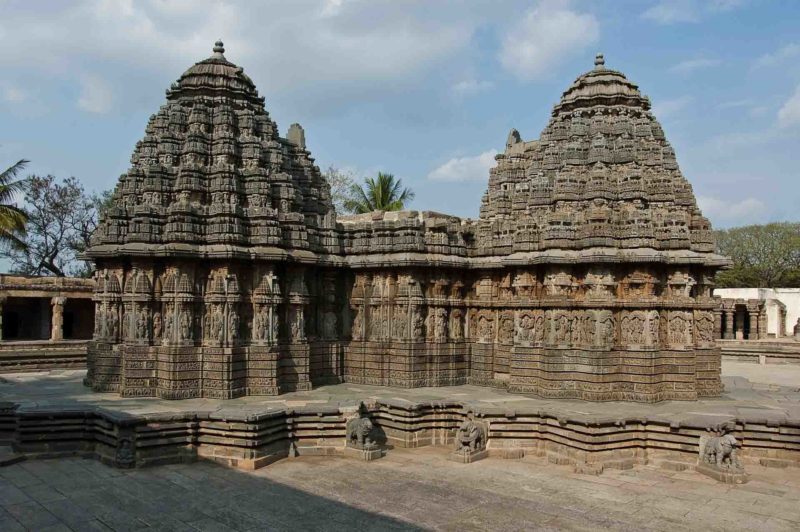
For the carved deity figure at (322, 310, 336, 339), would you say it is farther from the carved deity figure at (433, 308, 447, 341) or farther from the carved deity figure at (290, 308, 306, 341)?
the carved deity figure at (433, 308, 447, 341)

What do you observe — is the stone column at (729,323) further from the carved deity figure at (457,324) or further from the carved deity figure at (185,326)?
the carved deity figure at (185,326)

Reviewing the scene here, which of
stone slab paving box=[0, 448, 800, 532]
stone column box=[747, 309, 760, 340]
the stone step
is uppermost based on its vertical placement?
stone column box=[747, 309, 760, 340]

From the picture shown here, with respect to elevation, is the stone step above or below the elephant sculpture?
below

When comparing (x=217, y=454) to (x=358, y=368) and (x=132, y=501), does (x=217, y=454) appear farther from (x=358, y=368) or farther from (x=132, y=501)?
(x=358, y=368)

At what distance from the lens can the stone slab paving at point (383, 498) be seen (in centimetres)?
826

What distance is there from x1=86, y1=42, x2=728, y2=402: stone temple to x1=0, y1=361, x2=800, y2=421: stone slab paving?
44cm

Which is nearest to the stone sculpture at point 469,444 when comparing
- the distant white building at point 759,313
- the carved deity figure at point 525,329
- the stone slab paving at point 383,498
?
the stone slab paving at point 383,498

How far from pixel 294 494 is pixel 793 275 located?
5392 centimetres

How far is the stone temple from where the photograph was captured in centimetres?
1325

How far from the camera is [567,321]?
13516 mm

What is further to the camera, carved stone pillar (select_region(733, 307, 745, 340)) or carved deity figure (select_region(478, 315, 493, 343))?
carved stone pillar (select_region(733, 307, 745, 340))

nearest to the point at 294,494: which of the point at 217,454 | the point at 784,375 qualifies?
the point at 217,454

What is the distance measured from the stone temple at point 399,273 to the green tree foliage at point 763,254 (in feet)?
141

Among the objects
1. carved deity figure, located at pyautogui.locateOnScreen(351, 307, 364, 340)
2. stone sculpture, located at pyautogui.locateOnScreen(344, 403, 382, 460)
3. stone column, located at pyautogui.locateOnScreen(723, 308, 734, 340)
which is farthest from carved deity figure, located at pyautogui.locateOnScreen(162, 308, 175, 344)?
stone column, located at pyautogui.locateOnScreen(723, 308, 734, 340)
